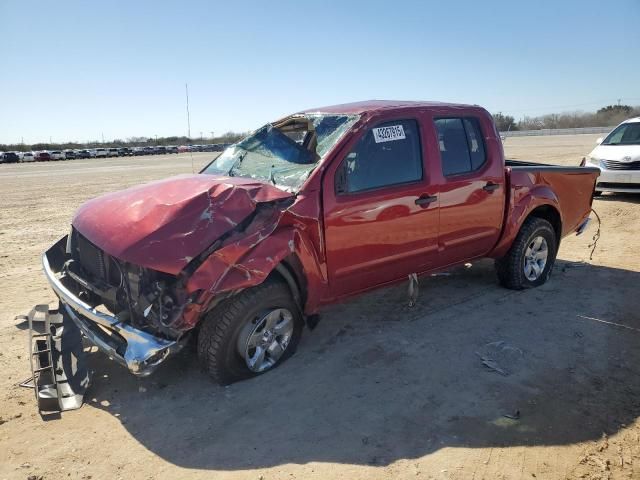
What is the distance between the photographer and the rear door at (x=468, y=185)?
4523mm

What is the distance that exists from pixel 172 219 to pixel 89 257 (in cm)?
105

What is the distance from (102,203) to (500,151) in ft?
12.4

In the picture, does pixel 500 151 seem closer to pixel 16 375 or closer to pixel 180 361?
pixel 180 361

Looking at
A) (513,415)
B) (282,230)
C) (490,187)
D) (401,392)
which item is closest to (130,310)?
(282,230)

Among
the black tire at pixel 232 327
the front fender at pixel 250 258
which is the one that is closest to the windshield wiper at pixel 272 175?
the front fender at pixel 250 258

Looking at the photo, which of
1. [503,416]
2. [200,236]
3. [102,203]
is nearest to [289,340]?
[200,236]

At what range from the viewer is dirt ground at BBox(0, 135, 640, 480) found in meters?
2.81

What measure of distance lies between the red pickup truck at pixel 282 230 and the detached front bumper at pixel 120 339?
10 millimetres

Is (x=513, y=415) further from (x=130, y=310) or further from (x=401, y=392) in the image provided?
(x=130, y=310)

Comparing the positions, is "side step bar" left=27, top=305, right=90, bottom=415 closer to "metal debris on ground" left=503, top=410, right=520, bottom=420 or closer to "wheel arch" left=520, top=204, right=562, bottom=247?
"metal debris on ground" left=503, top=410, right=520, bottom=420

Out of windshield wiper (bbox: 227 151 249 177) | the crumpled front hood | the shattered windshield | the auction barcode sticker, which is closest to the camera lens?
the crumpled front hood

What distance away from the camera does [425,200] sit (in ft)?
14.1

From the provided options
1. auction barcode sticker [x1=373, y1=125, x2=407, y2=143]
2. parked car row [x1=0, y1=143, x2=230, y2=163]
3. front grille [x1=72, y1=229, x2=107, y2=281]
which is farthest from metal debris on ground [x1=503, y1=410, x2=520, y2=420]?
parked car row [x1=0, y1=143, x2=230, y2=163]

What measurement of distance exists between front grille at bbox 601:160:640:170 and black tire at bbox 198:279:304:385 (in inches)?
396
